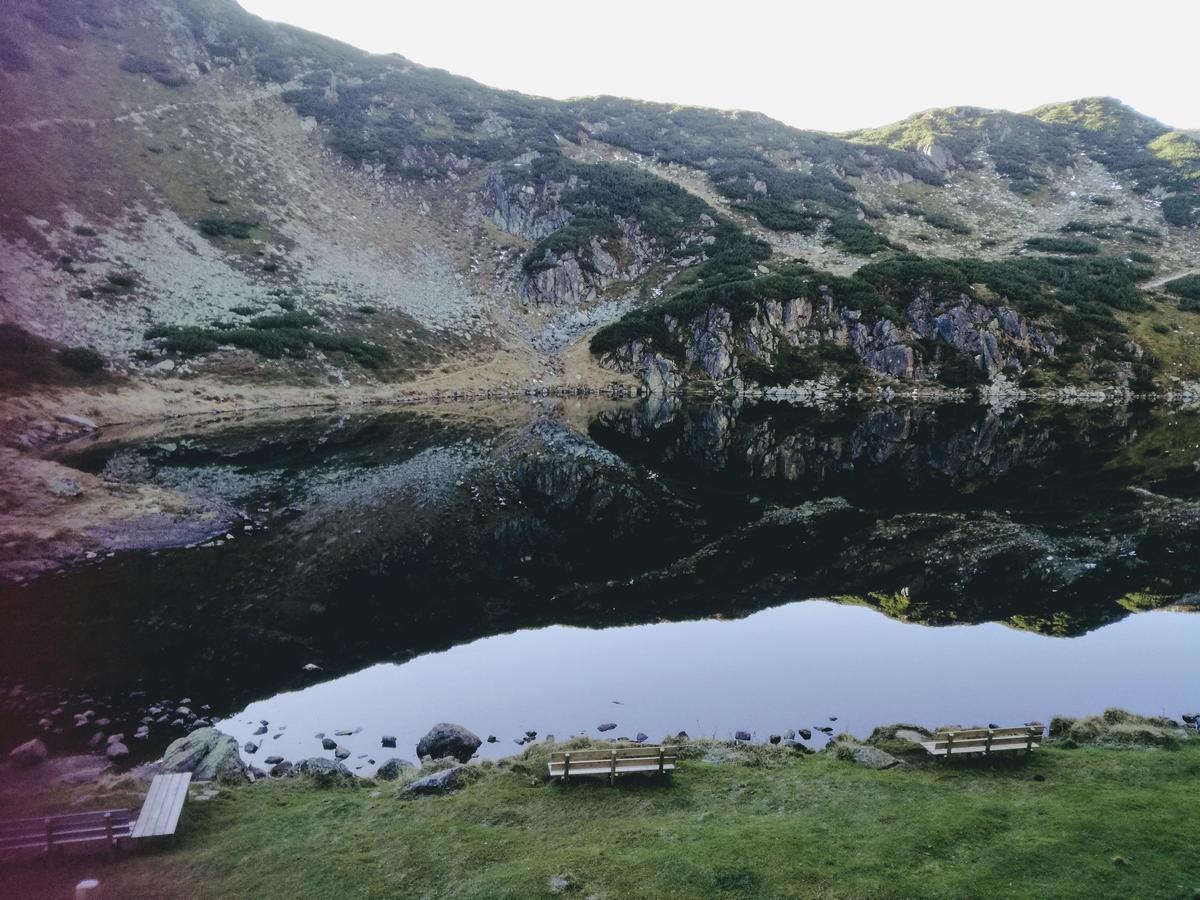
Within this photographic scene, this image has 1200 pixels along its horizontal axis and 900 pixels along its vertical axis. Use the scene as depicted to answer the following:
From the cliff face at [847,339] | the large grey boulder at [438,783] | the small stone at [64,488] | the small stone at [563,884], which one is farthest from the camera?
the cliff face at [847,339]

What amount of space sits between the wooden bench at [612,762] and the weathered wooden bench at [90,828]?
7.53 m

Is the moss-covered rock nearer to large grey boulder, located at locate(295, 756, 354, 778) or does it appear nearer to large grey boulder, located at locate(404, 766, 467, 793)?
large grey boulder, located at locate(404, 766, 467, 793)

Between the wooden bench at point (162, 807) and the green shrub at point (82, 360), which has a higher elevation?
the green shrub at point (82, 360)

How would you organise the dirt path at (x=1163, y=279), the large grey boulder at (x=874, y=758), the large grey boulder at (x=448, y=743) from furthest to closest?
1. the dirt path at (x=1163, y=279)
2. the large grey boulder at (x=448, y=743)
3. the large grey boulder at (x=874, y=758)

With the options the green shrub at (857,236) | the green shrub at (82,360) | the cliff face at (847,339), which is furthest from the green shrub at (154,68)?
the green shrub at (857,236)

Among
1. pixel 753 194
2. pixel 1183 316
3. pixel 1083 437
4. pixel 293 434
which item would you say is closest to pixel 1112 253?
pixel 1183 316

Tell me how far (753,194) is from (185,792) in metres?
145

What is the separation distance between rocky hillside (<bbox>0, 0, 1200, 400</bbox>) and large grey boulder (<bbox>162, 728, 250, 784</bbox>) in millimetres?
56815

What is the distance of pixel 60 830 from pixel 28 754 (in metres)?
5.17

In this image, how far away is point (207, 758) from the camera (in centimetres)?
1627

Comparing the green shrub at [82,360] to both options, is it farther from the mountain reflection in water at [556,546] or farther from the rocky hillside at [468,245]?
the mountain reflection in water at [556,546]

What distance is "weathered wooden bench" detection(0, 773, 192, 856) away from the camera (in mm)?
12444

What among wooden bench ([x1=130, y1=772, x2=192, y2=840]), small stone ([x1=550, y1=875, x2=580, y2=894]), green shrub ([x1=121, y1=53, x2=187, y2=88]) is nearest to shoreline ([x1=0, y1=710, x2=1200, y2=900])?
small stone ([x1=550, y1=875, x2=580, y2=894])

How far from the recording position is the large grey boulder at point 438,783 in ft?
50.5
